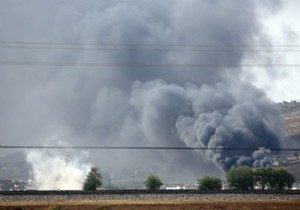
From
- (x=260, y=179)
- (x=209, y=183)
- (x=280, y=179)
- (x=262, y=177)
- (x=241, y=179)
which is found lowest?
(x=209, y=183)

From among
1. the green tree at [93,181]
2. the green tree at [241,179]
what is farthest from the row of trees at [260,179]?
the green tree at [93,181]

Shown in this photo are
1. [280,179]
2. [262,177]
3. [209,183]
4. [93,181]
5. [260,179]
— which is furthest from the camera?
[280,179]

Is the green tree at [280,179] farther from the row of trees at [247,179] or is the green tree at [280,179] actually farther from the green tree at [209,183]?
the green tree at [209,183]

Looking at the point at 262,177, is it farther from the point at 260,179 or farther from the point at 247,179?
the point at 247,179

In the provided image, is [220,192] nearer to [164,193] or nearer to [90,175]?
[164,193]

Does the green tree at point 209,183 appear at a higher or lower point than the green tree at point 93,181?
lower

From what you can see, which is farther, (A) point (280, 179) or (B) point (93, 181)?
(A) point (280, 179)

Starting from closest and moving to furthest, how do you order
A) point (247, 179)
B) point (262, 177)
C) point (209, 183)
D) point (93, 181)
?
point (209, 183) → point (93, 181) → point (247, 179) → point (262, 177)

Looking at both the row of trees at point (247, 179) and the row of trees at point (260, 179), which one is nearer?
the row of trees at point (247, 179)

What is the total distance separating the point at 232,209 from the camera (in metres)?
57.7

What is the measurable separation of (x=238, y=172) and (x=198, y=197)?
51313 millimetres

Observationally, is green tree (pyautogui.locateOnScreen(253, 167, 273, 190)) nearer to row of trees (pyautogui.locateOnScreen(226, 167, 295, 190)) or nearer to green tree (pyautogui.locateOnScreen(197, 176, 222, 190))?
row of trees (pyautogui.locateOnScreen(226, 167, 295, 190))

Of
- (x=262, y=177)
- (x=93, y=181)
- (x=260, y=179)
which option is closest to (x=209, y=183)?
(x=260, y=179)

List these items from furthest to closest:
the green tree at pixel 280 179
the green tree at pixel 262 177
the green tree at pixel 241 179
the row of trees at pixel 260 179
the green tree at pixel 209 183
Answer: the green tree at pixel 280 179, the green tree at pixel 262 177, the row of trees at pixel 260 179, the green tree at pixel 241 179, the green tree at pixel 209 183
